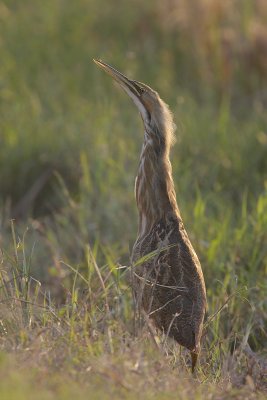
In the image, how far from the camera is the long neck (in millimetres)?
4172

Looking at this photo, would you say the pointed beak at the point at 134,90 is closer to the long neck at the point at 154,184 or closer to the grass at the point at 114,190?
the long neck at the point at 154,184

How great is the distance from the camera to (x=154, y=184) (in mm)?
4234

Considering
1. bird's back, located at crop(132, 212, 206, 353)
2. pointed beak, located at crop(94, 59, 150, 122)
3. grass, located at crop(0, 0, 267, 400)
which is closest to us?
grass, located at crop(0, 0, 267, 400)

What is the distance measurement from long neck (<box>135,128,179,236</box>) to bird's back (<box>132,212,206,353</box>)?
119 mm

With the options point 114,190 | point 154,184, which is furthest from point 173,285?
point 114,190

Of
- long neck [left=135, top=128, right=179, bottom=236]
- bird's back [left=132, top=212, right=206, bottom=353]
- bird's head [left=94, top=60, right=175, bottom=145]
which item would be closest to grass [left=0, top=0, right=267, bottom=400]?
bird's back [left=132, top=212, right=206, bottom=353]

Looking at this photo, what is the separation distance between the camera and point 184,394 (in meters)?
2.93

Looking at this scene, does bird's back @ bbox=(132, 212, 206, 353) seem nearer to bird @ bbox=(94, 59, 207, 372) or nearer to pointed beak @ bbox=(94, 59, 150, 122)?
bird @ bbox=(94, 59, 207, 372)

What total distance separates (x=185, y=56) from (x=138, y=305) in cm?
539

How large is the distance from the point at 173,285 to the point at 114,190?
191 cm

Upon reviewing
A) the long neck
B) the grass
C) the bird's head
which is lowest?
the grass

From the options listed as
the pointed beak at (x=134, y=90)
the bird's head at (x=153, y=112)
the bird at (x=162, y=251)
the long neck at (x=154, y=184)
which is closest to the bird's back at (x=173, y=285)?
the bird at (x=162, y=251)

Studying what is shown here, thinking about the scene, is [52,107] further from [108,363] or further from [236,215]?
[108,363]

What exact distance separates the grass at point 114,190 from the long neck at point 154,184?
0.92 feet
